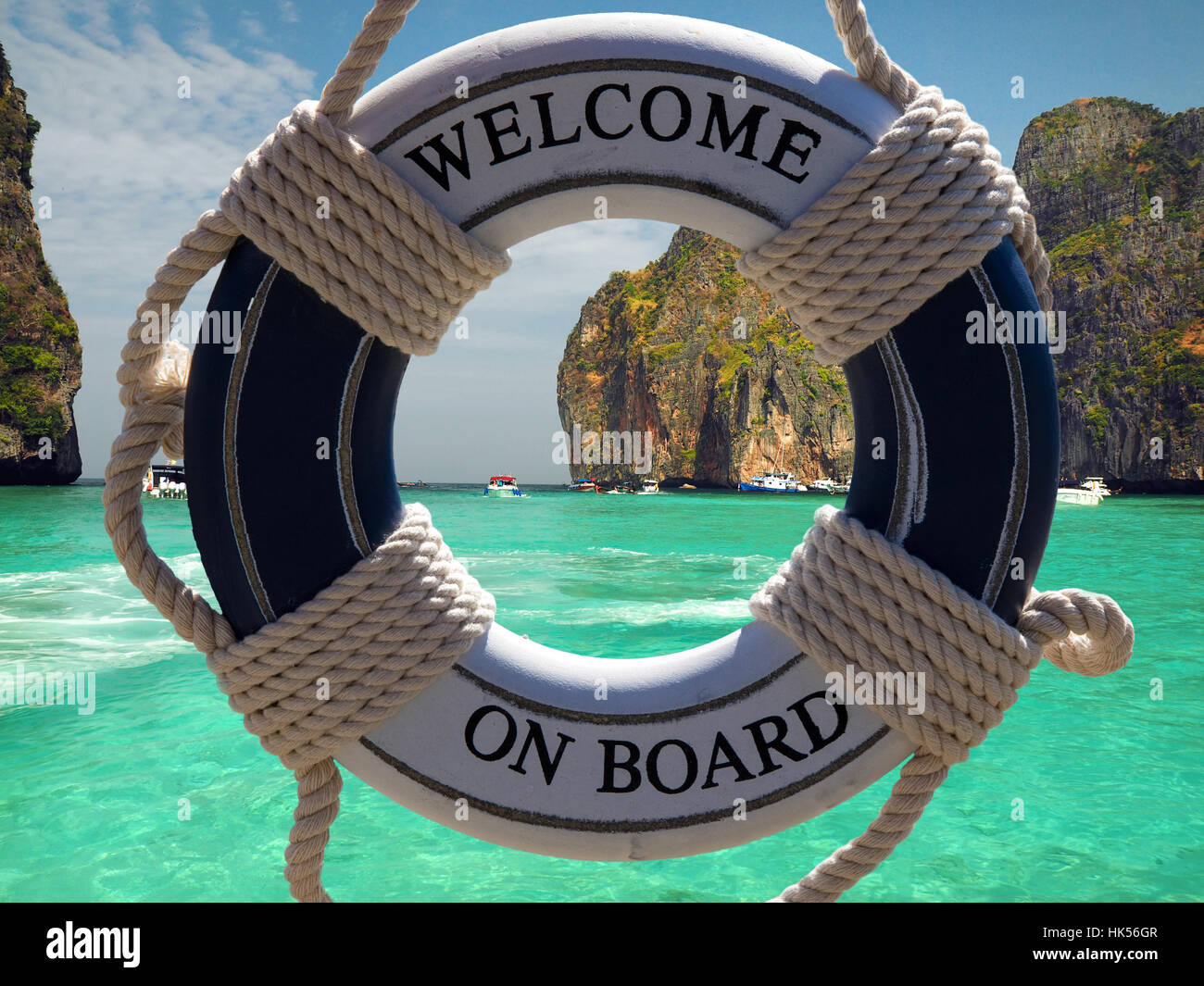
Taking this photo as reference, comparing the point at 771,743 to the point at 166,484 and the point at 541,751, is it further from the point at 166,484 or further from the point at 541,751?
the point at 166,484

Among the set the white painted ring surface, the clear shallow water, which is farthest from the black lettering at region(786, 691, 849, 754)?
the clear shallow water

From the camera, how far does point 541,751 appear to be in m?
1.21

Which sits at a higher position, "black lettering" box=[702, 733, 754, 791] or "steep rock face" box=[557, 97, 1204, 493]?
"steep rock face" box=[557, 97, 1204, 493]

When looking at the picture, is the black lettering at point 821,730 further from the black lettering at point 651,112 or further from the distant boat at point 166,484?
the distant boat at point 166,484

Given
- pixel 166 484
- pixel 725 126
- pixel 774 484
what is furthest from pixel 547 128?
pixel 774 484

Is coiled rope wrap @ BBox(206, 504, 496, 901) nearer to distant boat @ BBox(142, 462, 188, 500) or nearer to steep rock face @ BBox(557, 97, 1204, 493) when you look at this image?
distant boat @ BBox(142, 462, 188, 500)

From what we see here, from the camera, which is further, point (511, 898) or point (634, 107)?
point (511, 898)

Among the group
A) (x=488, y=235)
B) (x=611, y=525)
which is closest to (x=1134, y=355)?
(x=611, y=525)

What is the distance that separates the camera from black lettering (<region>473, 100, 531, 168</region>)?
3.87 ft

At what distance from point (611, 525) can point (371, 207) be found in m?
16.5

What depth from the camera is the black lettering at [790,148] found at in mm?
1196

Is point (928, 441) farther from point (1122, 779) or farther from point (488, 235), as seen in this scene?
point (1122, 779)

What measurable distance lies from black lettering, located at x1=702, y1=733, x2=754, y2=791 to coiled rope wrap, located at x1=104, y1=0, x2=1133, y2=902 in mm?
195

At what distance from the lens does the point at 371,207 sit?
3.83 ft
